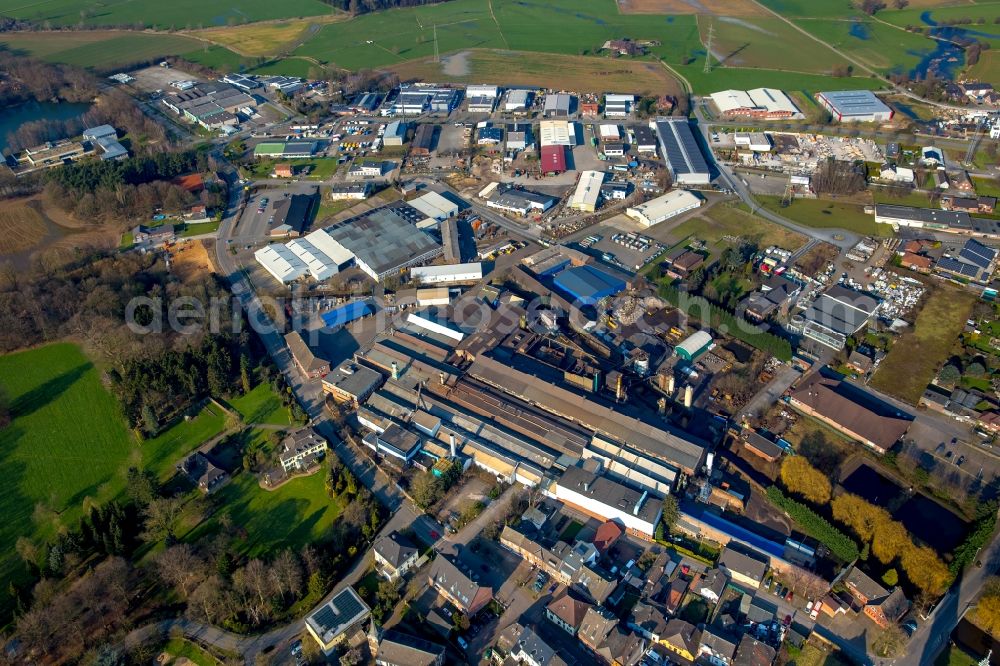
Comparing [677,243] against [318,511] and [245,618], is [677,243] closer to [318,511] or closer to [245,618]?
[318,511]

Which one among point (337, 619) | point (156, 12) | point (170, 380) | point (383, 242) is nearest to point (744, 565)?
point (337, 619)

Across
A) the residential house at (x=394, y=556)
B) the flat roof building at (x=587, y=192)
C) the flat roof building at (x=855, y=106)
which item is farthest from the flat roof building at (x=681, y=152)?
the residential house at (x=394, y=556)

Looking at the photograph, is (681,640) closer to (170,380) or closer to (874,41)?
(170,380)

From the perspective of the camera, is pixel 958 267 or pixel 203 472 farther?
pixel 958 267

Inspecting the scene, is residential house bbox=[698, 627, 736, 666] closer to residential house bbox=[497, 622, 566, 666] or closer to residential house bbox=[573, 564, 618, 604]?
residential house bbox=[573, 564, 618, 604]

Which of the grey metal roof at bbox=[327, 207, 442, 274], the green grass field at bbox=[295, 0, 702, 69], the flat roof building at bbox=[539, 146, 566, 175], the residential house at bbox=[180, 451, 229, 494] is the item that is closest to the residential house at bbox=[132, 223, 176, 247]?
the grey metal roof at bbox=[327, 207, 442, 274]

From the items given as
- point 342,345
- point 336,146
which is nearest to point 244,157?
point 336,146

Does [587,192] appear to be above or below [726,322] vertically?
above
